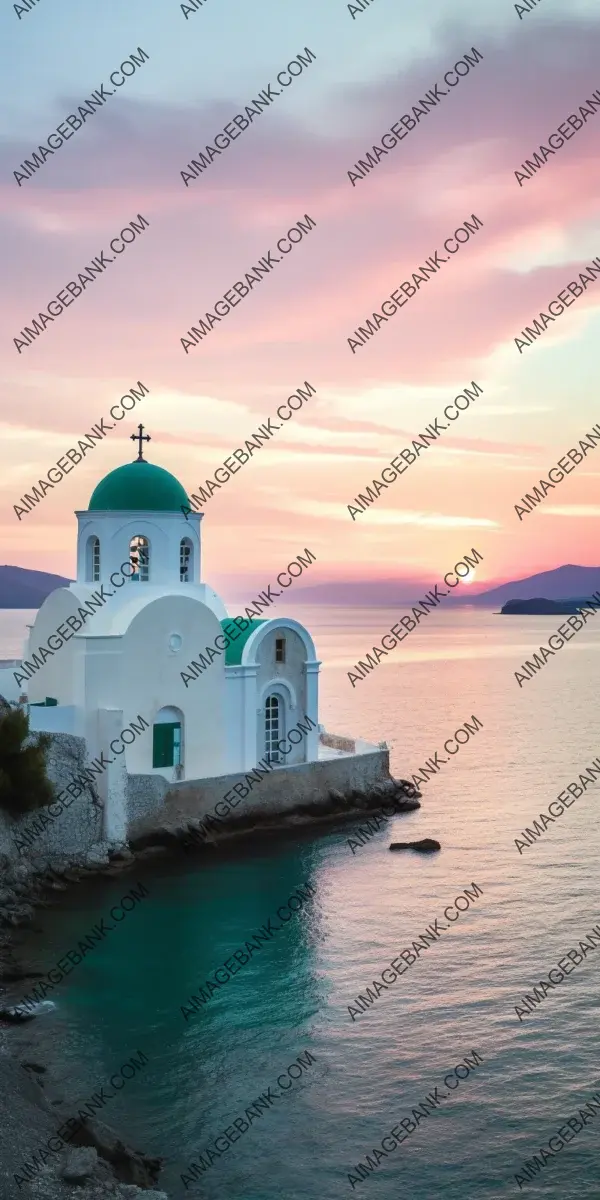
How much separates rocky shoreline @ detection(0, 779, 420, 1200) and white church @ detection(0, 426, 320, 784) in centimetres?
194

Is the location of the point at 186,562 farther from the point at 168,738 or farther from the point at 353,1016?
the point at 353,1016

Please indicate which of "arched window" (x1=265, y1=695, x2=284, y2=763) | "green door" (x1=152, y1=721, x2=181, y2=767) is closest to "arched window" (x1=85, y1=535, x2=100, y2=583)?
"green door" (x1=152, y1=721, x2=181, y2=767)

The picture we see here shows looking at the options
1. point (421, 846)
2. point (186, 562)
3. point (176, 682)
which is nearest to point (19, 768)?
point (176, 682)

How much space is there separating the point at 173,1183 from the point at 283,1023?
16.8ft

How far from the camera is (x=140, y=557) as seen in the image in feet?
104

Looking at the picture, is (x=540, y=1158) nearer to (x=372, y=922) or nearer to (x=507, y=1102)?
(x=507, y=1102)

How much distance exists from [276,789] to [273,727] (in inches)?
81.6

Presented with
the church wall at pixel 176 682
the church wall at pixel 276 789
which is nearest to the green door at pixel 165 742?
the church wall at pixel 176 682

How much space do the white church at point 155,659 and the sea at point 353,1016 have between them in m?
3.24

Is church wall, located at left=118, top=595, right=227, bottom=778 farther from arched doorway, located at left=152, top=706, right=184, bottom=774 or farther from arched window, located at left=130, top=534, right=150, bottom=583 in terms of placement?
arched window, located at left=130, top=534, right=150, bottom=583

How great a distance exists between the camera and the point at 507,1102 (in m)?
16.3

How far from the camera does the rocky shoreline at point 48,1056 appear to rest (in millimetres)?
13473

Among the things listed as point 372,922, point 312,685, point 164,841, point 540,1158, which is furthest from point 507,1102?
point 312,685

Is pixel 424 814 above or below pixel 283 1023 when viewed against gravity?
above
